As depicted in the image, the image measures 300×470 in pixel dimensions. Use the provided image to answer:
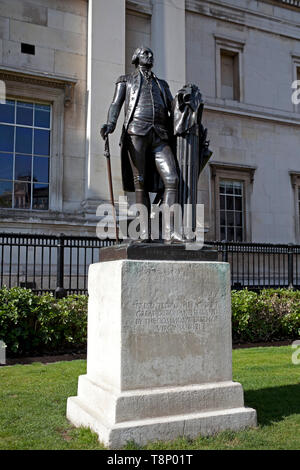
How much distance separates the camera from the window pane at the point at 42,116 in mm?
14924

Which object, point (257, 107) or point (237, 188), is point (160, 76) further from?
point (237, 188)

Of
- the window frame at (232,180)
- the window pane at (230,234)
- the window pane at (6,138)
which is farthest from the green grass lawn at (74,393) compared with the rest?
the window pane at (230,234)

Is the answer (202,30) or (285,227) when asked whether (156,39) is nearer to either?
(202,30)

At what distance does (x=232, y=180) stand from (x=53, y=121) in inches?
301

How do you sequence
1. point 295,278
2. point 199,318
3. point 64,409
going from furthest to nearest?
point 295,278 → point 64,409 → point 199,318

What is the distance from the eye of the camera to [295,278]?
1814cm

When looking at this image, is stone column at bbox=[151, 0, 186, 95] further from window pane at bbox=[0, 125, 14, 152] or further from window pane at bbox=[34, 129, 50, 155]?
window pane at bbox=[0, 125, 14, 152]

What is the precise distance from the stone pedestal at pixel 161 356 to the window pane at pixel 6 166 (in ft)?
34.5

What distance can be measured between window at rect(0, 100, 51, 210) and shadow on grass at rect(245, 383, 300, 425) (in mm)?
10248

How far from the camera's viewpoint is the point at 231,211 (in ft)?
61.5

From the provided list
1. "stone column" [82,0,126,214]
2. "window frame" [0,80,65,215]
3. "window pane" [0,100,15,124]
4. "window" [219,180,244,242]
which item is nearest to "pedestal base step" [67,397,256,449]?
"stone column" [82,0,126,214]

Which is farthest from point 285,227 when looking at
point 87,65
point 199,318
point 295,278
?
point 199,318

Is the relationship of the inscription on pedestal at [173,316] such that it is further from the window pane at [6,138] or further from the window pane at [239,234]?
the window pane at [239,234]

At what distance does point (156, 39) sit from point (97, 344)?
1411 centimetres
